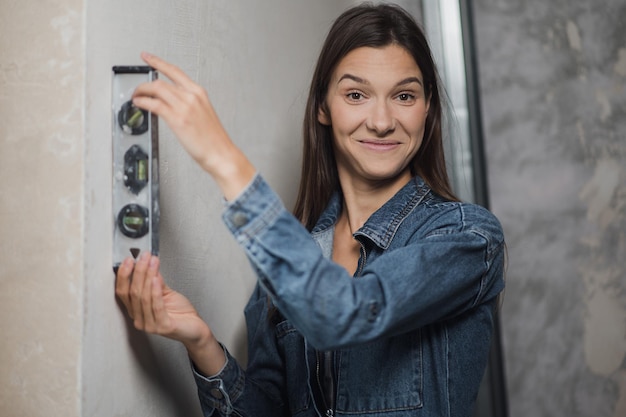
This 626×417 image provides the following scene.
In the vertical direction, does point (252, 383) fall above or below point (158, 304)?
below

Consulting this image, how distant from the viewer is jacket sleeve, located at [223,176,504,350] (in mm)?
938

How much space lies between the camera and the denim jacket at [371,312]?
94 centimetres

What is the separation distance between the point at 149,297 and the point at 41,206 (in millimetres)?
206

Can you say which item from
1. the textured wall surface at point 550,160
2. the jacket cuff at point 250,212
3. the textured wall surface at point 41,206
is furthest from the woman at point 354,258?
the textured wall surface at point 550,160

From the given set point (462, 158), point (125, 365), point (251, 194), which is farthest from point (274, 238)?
point (462, 158)

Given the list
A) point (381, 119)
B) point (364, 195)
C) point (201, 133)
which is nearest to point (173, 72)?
point (201, 133)

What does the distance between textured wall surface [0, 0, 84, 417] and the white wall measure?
20mm

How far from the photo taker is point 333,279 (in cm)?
96

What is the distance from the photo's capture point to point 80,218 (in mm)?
1001

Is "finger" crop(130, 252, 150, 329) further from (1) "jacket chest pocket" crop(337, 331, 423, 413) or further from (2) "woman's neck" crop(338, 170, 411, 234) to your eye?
(2) "woman's neck" crop(338, 170, 411, 234)

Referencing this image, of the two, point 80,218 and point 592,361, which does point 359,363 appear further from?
point 592,361

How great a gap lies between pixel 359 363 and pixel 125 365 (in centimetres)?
40

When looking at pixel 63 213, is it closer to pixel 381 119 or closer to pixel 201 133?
pixel 201 133

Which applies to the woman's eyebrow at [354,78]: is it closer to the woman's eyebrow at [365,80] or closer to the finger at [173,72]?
the woman's eyebrow at [365,80]
